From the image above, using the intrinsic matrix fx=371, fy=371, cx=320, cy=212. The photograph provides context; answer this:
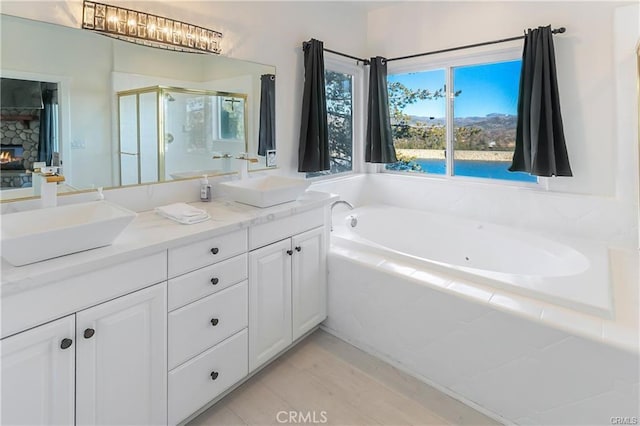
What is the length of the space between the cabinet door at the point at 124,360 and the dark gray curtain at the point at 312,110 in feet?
5.62

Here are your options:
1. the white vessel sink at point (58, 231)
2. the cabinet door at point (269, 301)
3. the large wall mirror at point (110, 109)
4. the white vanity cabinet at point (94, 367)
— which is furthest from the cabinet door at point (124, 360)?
the large wall mirror at point (110, 109)

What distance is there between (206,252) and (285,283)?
63 centimetres

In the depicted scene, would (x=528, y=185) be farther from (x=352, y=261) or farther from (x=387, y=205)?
(x=352, y=261)

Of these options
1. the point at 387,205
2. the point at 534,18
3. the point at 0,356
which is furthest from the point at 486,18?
the point at 0,356

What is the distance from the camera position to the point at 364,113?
379 centimetres

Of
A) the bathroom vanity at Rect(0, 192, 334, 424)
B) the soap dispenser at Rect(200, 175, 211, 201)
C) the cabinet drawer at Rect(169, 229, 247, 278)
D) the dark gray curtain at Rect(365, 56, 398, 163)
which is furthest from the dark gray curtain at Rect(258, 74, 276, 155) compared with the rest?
the dark gray curtain at Rect(365, 56, 398, 163)

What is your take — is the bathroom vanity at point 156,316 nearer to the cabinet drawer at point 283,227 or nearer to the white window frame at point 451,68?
the cabinet drawer at point 283,227

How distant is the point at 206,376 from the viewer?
1753 millimetres

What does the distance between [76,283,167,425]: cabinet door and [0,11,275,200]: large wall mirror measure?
0.73m

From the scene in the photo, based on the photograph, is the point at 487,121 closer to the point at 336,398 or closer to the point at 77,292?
the point at 336,398

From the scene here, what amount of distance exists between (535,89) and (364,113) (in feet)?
5.26

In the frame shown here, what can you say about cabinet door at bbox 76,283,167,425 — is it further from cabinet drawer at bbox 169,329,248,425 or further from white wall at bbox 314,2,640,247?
white wall at bbox 314,2,640,247

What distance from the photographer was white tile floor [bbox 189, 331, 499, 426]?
1.82 meters

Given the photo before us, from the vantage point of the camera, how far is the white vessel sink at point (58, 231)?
116cm
